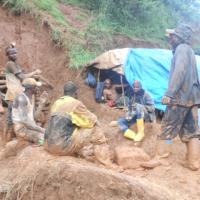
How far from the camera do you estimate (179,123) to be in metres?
6.01

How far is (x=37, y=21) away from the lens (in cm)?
1135

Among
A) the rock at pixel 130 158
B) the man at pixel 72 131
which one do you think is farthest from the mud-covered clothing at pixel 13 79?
the rock at pixel 130 158

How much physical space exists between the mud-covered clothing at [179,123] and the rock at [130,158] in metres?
0.44

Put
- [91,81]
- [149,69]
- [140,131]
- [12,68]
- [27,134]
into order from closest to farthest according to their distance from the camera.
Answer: [27,134] < [140,131] < [12,68] < [149,69] < [91,81]

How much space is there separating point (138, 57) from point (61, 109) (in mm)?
4541

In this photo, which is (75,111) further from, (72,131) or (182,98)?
(182,98)

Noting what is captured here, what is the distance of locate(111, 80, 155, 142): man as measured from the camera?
24.7 feet

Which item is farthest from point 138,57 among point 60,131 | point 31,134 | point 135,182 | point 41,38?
point 135,182

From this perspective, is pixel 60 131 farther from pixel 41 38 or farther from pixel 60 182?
pixel 41 38

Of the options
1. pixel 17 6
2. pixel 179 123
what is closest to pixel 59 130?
pixel 179 123

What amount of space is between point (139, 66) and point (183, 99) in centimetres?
433

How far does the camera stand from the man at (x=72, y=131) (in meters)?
6.13

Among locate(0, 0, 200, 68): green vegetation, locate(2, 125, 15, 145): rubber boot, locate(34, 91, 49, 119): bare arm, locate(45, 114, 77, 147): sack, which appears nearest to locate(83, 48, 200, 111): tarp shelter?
locate(0, 0, 200, 68): green vegetation

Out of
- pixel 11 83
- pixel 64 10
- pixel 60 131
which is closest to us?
pixel 60 131
